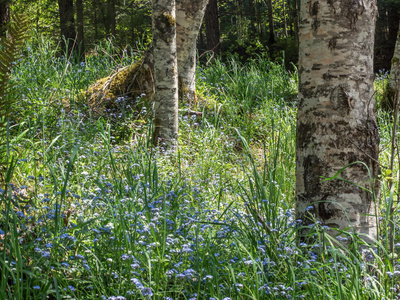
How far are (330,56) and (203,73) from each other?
5519 mm

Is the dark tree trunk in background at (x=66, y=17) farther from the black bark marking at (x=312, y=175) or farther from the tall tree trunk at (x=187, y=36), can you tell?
the black bark marking at (x=312, y=175)

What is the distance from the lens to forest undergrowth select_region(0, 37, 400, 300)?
177 cm

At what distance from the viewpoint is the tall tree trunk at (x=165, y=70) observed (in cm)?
449

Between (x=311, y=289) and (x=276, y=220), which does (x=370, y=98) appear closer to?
(x=276, y=220)

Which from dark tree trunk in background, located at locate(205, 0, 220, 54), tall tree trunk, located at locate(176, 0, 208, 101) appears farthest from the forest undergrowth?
dark tree trunk in background, located at locate(205, 0, 220, 54)

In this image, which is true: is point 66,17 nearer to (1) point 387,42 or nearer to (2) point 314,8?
(2) point 314,8

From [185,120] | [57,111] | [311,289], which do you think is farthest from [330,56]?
[57,111]

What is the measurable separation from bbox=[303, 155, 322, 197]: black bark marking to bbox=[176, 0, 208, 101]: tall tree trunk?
3747 millimetres

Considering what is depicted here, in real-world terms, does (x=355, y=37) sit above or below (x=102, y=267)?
above

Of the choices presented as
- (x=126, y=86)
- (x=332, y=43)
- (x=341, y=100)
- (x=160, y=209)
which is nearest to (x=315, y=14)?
(x=332, y=43)

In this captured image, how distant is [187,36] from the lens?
5.73 metres

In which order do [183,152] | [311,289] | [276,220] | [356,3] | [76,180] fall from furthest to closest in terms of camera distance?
1. [183,152]
2. [76,180]
3. [276,220]
4. [356,3]
5. [311,289]

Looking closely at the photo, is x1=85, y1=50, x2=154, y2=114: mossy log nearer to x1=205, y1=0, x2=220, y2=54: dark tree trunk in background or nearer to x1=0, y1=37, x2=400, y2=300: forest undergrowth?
x1=0, y1=37, x2=400, y2=300: forest undergrowth

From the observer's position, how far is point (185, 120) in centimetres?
525
